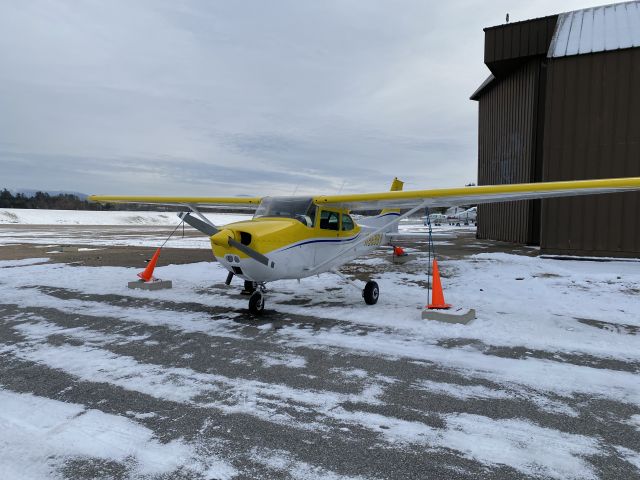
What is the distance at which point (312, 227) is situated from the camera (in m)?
7.98

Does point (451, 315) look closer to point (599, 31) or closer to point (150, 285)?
point (150, 285)

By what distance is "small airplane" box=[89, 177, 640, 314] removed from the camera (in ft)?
21.6

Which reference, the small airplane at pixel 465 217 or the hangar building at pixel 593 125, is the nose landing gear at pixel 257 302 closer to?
the hangar building at pixel 593 125

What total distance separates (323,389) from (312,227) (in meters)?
4.16

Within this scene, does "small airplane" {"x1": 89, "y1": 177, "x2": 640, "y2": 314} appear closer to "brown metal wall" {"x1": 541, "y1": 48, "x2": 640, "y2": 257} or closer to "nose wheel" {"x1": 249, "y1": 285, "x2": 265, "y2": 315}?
"nose wheel" {"x1": 249, "y1": 285, "x2": 265, "y2": 315}

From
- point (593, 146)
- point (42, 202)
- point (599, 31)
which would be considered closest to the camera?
point (593, 146)

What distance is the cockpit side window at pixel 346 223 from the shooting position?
9.02 meters

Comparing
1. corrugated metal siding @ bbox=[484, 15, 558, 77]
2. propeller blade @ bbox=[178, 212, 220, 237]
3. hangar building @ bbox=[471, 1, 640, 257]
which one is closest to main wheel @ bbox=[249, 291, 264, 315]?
propeller blade @ bbox=[178, 212, 220, 237]

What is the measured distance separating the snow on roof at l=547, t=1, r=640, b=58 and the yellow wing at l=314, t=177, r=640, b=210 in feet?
37.4

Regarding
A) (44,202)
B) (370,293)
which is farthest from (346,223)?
(44,202)

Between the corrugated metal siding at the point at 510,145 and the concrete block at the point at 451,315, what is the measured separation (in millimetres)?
15141

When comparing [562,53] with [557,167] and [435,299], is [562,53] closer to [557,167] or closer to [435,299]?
[557,167]

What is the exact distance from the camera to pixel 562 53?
1521 centimetres

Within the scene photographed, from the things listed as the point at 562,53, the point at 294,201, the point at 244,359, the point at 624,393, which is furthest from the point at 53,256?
the point at 562,53
